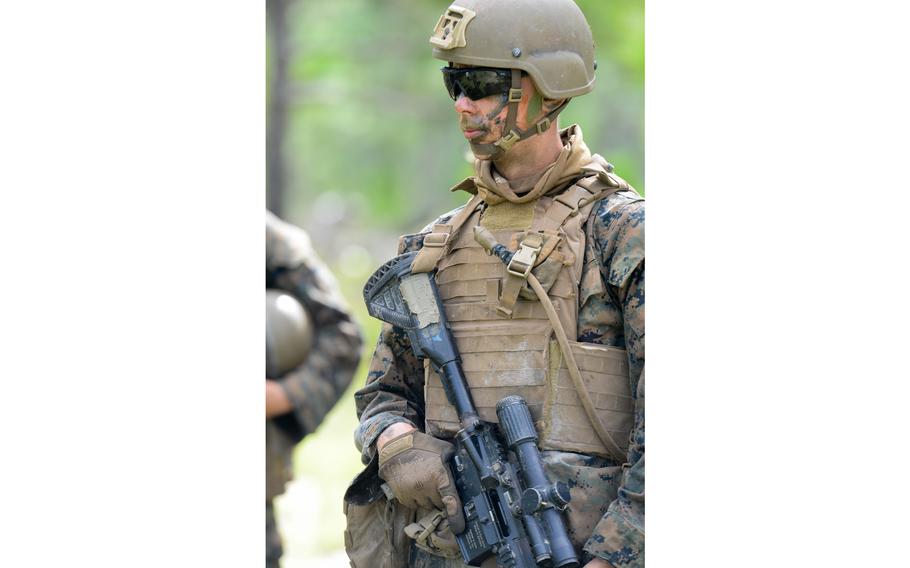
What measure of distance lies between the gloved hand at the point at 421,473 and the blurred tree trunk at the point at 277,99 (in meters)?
9.81

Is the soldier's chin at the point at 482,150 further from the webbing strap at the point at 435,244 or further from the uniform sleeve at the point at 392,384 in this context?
the uniform sleeve at the point at 392,384

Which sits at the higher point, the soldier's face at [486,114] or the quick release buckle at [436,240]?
the soldier's face at [486,114]

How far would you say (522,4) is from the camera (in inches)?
146

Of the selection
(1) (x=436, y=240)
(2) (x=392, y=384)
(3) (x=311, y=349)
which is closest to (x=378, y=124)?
(3) (x=311, y=349)

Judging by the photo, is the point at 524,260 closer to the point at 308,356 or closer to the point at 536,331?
the point at 536,331

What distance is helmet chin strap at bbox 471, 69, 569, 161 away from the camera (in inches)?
145

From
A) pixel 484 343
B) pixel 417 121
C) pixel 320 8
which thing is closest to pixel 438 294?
pixel 484 343

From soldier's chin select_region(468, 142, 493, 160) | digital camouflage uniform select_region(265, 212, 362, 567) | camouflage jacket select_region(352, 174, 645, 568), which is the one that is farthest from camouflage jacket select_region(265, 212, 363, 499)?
camouflage jacket select_region(352, 174, 645, 568)

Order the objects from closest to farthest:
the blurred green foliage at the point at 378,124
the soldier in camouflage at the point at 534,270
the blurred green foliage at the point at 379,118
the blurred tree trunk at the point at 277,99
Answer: the soldier in camouflage at the point at 534,270 < the blurred tree trunk at the point at 277,99 < the blurred green foliage at the point at 378,124 < the blurred green foliage at the point at 379,118

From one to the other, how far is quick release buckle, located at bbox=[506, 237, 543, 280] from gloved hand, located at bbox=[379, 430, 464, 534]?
52 centimetres

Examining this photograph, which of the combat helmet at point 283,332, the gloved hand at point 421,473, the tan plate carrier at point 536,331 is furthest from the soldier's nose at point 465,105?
the combat helmet at point 283,332

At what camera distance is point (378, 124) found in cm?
2544

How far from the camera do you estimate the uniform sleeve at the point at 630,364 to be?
11.2 feet

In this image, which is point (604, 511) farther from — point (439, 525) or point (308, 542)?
point (308, 542)
